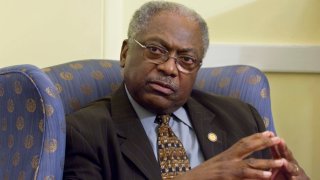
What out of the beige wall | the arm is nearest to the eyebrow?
the arm

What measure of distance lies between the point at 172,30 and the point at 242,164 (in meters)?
0.47

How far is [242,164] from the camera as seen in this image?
1.11 metres

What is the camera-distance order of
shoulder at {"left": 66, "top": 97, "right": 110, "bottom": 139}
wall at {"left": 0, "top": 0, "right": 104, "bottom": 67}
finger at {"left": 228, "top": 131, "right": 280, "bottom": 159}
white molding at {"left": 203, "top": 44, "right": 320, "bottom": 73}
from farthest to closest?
white molding at {"left": 203, "top": 44, "right": 320, "bottom": 73} → wall at {"left": 0, "top": 0, "right": 104, "bottom": 67} → shoulder at {"left": 66, "top": 97, "right": 110, "bottom": 139} → finger at {"left": 228, "top": 131, "right": 280, "bottom": 159}

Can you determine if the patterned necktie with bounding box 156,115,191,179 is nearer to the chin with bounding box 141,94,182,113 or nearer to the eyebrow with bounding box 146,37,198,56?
the chin with bounding box 141,94,182,113

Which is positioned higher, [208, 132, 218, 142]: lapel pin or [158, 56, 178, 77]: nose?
[158, 56, 178, 77]: nose

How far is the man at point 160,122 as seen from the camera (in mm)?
1215

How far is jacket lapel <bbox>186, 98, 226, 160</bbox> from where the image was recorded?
4.61 ft

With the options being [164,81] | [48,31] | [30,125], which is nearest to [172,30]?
[164,81]

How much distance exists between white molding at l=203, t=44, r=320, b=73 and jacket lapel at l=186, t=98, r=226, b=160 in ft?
1.63

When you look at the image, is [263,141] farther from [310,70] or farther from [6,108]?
[310,70]

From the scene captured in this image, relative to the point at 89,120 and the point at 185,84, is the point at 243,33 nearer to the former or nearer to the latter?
the point at 185,84

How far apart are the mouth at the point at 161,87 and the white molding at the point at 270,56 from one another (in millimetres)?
693

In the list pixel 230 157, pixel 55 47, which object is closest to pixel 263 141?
pixel 230 157

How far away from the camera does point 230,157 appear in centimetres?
114
